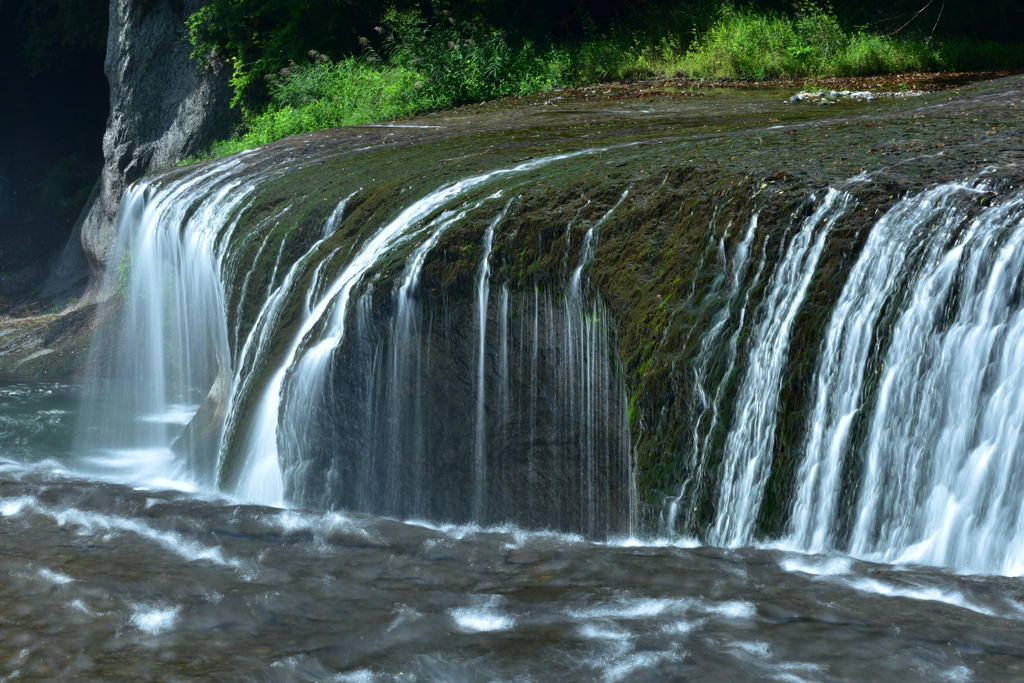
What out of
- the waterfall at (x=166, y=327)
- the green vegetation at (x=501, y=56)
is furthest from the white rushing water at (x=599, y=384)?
the green vegetation at (x=501, y=56)

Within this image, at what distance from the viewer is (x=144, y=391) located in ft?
41.3

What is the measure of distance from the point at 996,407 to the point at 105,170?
18.3 meters

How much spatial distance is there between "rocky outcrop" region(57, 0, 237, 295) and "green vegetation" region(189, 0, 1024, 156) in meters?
0.59

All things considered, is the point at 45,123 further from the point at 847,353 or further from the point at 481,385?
the point at 847,353

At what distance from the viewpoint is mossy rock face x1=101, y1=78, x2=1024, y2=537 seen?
4844mm

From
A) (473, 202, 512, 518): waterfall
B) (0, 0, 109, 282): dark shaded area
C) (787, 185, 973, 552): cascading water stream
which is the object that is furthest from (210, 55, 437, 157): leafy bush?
(787, 185, 973, 552): cascading water stream

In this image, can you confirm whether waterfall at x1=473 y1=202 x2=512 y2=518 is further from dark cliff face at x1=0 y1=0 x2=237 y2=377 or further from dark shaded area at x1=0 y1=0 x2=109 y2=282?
dark shaded area at x1=0 y1=0 x2=109 y2=282

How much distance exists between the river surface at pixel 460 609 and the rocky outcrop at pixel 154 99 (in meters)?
14.0

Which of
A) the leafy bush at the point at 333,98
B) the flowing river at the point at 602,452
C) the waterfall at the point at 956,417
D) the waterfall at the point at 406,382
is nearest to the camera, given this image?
the flowing river at the point at 602,452

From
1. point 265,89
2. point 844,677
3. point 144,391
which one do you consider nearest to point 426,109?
point 265,89

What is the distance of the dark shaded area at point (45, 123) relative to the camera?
21.7 metres

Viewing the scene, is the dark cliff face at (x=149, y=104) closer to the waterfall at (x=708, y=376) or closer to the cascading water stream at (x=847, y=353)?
the waterfall at (x=708, y=376)

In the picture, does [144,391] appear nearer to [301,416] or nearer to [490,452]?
[301,416]

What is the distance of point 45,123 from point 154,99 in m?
7.99
